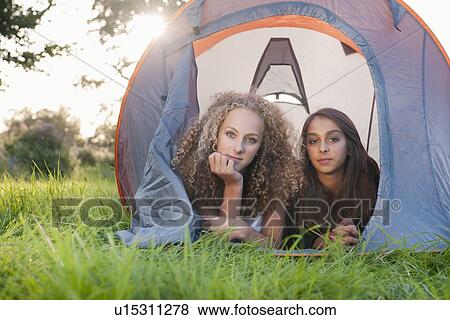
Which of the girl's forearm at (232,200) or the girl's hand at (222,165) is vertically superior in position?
the girl's hand at (222,165)

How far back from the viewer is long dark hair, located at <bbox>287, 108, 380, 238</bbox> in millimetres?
2521

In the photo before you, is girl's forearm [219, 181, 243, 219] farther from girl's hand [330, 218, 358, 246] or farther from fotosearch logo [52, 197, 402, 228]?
girl's hand [330, 218, 358, 246]

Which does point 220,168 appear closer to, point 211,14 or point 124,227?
point 124,227

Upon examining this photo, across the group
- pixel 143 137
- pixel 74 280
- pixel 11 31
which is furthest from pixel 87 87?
pixel 74 280

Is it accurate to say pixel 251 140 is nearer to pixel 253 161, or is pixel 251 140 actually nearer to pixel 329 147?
pixel 253 161

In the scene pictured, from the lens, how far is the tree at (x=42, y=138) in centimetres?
837

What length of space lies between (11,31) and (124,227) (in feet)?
12.3

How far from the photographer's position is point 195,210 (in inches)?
94.1

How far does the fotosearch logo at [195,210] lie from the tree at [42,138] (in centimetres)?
551

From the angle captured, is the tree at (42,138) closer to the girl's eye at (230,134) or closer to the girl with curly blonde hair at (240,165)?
the girl with curly blonde hair at (240,165)

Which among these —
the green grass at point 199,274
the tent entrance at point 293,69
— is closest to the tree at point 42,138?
the tent entrance at point 293,69

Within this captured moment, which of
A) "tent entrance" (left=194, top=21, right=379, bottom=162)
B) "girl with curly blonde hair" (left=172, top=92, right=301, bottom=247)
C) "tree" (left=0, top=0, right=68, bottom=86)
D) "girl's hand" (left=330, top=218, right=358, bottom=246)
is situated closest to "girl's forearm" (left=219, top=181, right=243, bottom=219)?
"girl with curly blonde hair" (left=172, top=92, right=301, bottom=247)

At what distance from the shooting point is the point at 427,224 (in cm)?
235

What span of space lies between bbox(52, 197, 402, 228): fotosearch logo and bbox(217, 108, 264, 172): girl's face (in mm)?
192
